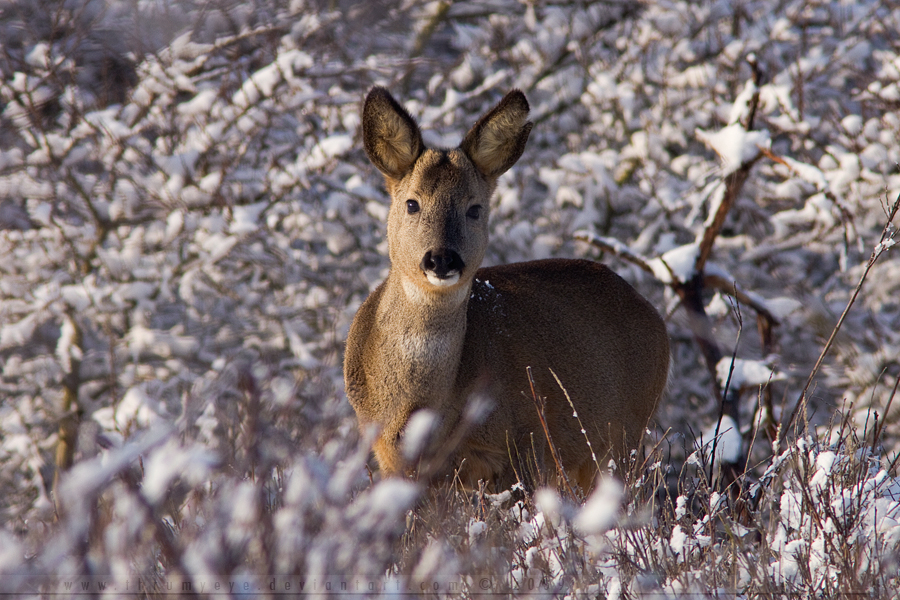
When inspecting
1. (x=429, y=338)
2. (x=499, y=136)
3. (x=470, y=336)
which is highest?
(x=499, y=136)

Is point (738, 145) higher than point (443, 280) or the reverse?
the reverse

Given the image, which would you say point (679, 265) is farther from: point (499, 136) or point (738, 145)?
point (499, 136)

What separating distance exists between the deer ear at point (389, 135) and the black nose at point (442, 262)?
754mm

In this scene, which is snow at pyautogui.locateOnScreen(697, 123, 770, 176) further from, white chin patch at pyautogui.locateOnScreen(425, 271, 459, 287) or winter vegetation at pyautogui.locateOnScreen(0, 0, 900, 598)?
white chin patch at pyautogui.locateOnScreen(425, 271, 459, 287)

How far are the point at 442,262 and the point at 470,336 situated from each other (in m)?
0.71

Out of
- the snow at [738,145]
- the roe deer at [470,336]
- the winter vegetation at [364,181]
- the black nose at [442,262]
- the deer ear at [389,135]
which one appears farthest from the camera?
the winter vegetation at [364,181]

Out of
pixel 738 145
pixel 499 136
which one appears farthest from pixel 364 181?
pixel 499 136

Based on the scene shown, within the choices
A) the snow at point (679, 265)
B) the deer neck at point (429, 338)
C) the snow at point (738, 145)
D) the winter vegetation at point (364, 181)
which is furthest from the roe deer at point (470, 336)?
the snow at point (738, 145)

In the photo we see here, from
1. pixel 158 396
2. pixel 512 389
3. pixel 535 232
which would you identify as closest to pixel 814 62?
pixel 535 232

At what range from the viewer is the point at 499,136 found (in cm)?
461

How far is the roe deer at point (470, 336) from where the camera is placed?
417 centimetres

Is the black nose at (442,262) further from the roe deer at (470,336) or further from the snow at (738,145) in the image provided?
the snow at (738,145)

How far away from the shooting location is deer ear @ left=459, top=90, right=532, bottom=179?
4.50m

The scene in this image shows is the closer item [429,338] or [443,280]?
[443,280]
